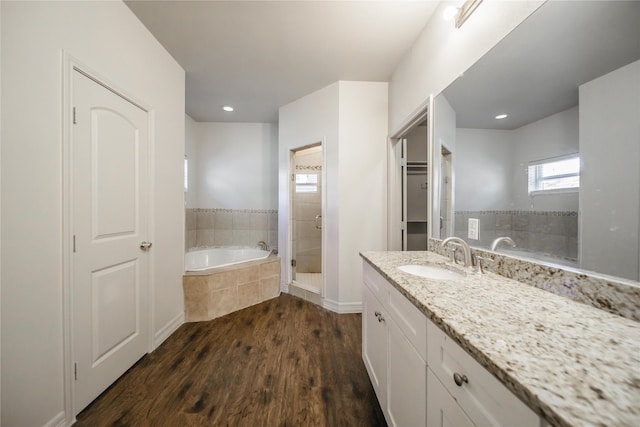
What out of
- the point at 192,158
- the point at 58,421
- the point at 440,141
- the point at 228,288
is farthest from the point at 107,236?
the point at 192,158

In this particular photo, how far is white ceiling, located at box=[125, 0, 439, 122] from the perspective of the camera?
157 centimetres

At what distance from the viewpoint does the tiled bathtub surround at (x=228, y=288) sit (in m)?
2.24

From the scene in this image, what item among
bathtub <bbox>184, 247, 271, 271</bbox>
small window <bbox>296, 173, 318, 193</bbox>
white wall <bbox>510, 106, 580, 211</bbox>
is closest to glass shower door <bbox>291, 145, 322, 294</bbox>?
small window <bbox>296, 173, 318, 193</bbox>

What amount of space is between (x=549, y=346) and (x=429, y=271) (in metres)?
0.83

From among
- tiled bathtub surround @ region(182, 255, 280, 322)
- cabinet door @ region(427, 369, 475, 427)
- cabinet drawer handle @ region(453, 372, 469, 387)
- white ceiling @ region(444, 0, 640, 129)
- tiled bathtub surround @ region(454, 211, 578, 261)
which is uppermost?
white ceiling @ region(444, 0, 640, 129)

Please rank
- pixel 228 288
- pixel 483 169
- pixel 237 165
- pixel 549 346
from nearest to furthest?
1. pixel 549 346
2. pixel 483 169
3. pixel 228 288
4. pixel 237 165

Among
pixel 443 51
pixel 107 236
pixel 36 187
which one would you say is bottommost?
pixel 107 236

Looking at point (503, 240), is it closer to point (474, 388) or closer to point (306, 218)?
point (474, 388)

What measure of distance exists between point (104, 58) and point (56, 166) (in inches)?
30.6

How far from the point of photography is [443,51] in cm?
150

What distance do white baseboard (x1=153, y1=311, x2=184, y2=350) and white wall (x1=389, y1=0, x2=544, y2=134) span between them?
2.80 m

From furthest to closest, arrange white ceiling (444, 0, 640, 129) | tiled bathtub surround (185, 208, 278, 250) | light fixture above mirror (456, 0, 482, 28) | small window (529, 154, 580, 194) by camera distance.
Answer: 1. tiled bathtub surround (185, 208, 278, 250)
2. light fixture above mirror (456, 0, 482, 28)
3. small window (529, 154, 580, 194)
4. white ceiling (444, 0, 640, 129)

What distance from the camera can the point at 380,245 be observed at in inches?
98.0

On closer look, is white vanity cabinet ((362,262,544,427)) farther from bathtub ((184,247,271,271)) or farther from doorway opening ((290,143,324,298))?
bathtub ((184,247,271,271))
